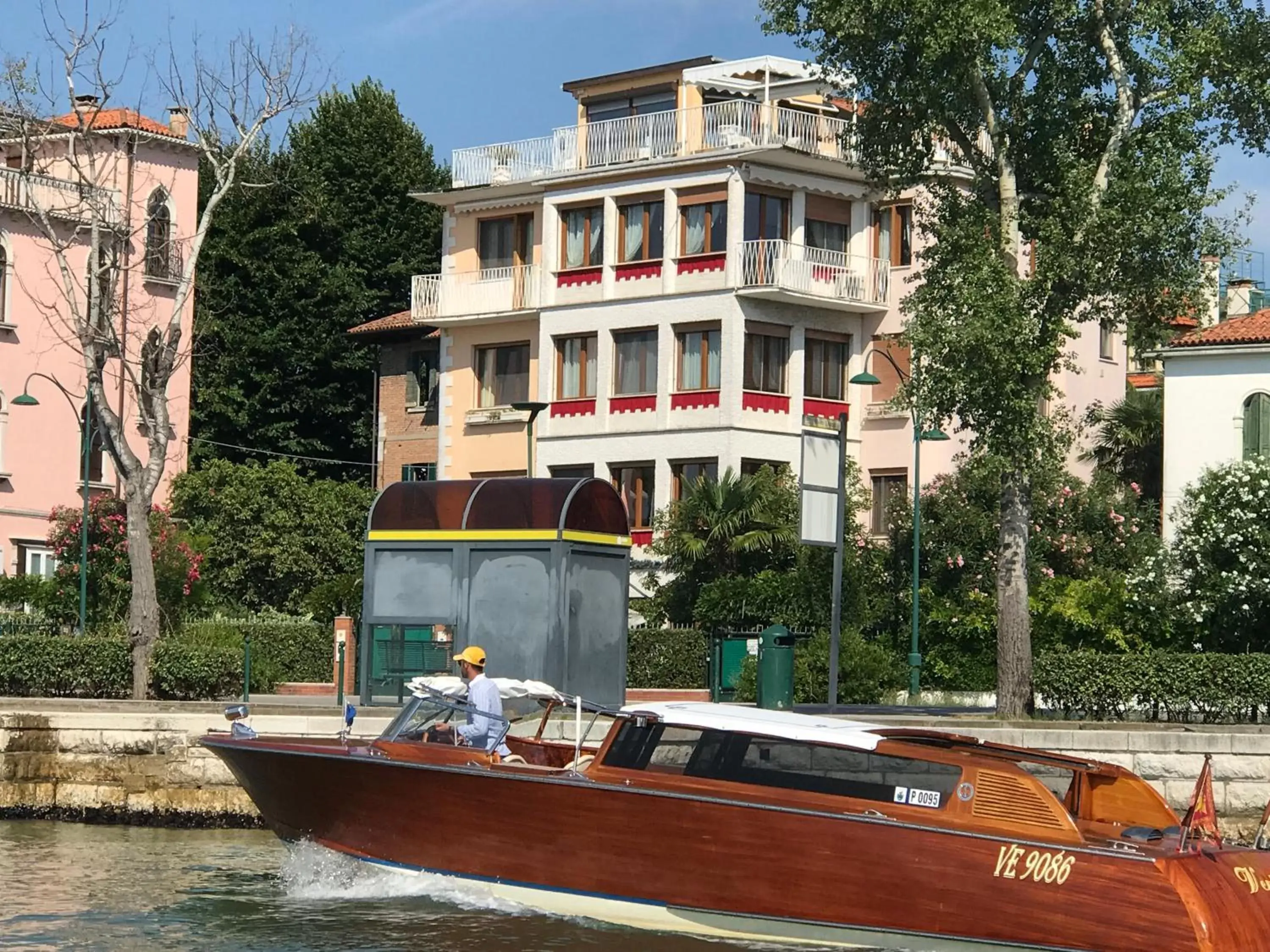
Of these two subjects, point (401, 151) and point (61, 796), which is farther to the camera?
point (401, 151)

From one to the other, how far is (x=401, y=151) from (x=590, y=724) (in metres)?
45.3

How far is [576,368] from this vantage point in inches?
1938

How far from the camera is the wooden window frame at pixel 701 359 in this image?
46.6 m

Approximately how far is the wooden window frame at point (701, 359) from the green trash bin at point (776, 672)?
19197 millimetres

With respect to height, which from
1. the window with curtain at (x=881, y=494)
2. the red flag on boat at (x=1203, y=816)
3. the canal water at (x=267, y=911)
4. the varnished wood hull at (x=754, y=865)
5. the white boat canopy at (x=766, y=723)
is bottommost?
the canal water at (x=267, y=911)

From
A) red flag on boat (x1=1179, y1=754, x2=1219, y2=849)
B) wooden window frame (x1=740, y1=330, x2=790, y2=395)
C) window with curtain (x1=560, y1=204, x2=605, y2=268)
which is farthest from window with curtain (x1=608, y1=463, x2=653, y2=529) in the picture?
red flag on boat (x1=1179, y1=754, x2=1219, y2=849)

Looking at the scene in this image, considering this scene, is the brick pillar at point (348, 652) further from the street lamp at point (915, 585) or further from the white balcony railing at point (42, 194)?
the white balcony railing at point (42, 194)

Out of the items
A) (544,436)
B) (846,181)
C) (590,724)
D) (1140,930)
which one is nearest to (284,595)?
(544,436)

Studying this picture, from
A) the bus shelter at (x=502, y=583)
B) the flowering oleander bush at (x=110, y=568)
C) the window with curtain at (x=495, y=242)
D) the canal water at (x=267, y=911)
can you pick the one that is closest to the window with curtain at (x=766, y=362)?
the window with curtain at (x=495, y=242)

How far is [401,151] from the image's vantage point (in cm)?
6147

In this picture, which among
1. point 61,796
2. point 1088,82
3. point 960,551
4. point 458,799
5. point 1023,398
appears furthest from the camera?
point 960,551

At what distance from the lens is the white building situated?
40.5 meters

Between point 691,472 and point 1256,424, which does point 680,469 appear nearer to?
point 691,472

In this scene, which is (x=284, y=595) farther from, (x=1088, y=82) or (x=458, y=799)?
(x=458, y=799)
